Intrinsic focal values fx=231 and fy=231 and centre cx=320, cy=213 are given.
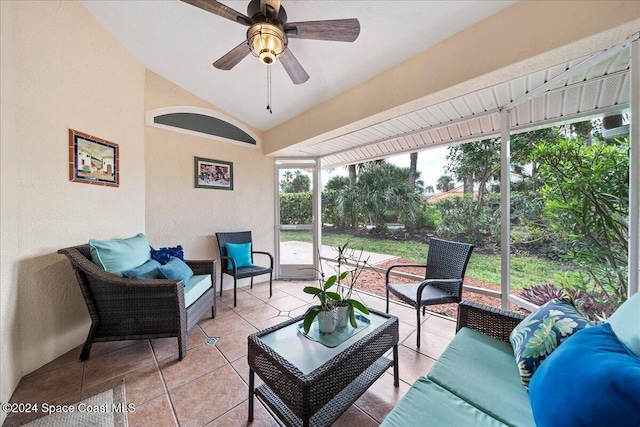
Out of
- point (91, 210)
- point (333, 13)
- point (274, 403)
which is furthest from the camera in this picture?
point (91, 210)

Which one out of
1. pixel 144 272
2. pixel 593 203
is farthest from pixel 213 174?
pixel 593 203

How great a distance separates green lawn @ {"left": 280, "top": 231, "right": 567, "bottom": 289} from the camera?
210 centimetres

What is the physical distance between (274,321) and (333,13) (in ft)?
9.77

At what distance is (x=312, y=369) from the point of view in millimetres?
1228

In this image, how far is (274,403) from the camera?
1.29m

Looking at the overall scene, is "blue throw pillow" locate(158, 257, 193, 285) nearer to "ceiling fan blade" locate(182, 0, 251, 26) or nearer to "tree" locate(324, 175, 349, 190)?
"ceiling fan blade" locate(182, 0, 251, 26)

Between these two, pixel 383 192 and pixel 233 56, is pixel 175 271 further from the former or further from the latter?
pixel 383 192

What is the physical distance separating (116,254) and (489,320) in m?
3.00

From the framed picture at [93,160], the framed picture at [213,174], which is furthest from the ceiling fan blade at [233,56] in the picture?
the framed picture at [213,174]

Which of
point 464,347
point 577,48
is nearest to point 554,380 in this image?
point 464,347

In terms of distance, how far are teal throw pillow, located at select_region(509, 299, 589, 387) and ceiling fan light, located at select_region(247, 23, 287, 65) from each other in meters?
2.21

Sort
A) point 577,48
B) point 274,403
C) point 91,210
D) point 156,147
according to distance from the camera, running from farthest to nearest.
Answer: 1. point 156,147
2. point 91,210
3. point 577,48
4. point 274,403

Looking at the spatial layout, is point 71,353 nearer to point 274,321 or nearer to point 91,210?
point 91,210

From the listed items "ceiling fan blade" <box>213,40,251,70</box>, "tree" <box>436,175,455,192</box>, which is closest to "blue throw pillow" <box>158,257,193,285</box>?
"ceiling fan blade" <box>213,40,251,70</box>
